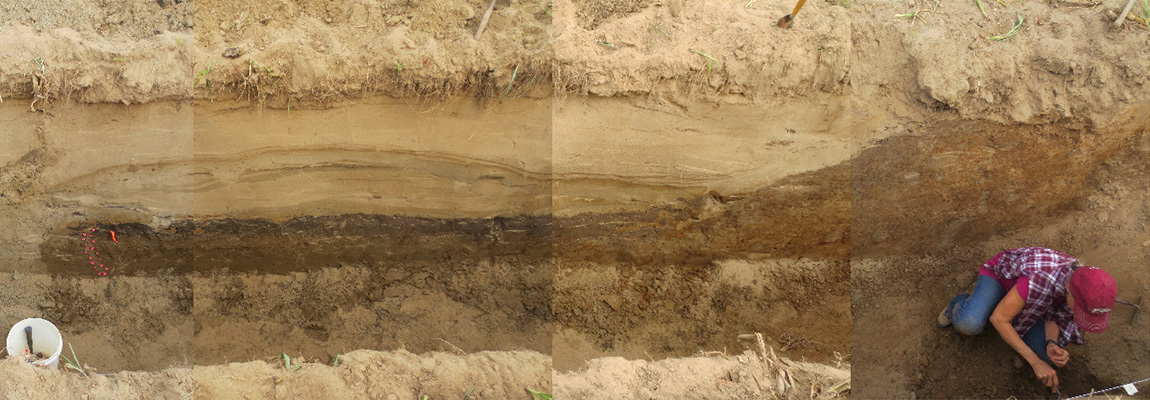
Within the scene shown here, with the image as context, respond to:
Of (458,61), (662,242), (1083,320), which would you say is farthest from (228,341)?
(1083,320)

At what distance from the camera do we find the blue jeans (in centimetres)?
364

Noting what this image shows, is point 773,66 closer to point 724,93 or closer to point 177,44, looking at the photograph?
point 724,93

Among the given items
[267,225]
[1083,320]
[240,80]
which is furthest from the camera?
[267,225]

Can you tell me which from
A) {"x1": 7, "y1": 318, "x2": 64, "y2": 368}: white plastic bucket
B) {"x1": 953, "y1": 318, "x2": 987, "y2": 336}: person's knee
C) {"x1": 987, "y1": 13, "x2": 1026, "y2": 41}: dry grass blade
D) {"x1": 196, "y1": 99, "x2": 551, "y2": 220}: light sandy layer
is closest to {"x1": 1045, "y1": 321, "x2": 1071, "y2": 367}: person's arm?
{"x1": 953, "y1": 318, "x2": 987, "y2": 336}: person's knee

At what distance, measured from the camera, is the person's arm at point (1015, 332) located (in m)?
3.39

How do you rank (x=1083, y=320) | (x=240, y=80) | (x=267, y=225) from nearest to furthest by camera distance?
→ (x=1083, y=320), (x=240, y=80), (x=267, y=225)

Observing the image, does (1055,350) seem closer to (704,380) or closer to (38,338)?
(704,380)

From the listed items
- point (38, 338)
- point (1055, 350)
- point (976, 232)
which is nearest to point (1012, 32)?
point (976, 232)

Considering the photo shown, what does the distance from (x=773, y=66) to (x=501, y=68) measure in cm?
144

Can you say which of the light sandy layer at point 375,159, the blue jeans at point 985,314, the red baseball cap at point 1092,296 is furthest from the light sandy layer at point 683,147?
the red baseball cap at point 1092,296

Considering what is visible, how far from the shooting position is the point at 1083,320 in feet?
10.5

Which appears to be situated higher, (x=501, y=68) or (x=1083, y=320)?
(x=501, y=68)

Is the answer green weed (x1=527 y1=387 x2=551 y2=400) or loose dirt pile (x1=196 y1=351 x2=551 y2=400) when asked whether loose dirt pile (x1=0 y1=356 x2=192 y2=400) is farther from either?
green weed (x1=527 y1=387 x2=551 y2=400)

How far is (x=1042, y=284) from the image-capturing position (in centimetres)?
333
